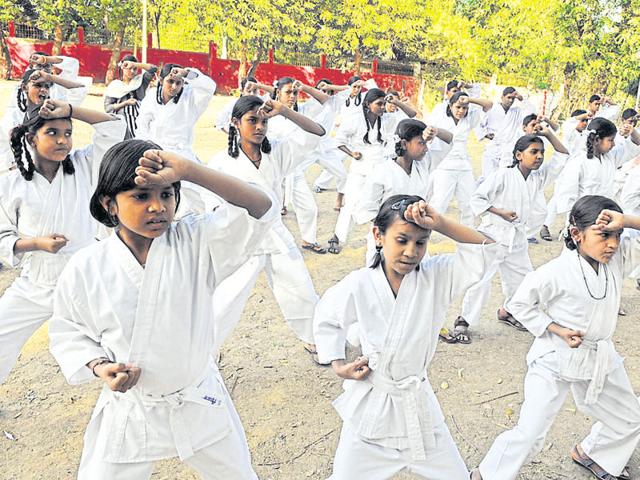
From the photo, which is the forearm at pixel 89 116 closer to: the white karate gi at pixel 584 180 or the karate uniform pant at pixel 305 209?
the karate uniform pant at pixel 305 209

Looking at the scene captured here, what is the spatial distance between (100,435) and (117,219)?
2.53ft

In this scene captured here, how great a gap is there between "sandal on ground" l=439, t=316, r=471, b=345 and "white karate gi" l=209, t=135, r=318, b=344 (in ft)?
3.79

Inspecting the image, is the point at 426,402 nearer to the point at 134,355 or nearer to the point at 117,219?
the point at 134,355

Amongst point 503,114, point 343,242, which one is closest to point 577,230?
point 343,242

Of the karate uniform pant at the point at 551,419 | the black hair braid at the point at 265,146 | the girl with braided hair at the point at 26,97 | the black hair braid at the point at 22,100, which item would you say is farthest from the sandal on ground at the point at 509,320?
the black hair braid at the point at 22,100

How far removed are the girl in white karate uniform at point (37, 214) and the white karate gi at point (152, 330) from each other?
1.16 m

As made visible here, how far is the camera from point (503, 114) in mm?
9148

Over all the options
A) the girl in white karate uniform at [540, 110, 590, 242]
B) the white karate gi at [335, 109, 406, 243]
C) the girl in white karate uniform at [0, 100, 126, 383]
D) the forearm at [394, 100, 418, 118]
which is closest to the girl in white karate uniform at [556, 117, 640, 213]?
the girl in white karate uniform at [540, 110, 590, 242]

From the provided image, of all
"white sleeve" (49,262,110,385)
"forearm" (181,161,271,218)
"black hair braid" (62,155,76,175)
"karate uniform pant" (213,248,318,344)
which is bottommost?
"karate uniform pant" (213,248,318,344)

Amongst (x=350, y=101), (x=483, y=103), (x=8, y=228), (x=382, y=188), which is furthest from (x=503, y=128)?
(x=8, y=228)

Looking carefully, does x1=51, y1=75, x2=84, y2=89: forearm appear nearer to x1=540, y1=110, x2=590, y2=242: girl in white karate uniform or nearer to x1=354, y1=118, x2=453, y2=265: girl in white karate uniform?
x1=354, y1=118, x2=453, y2=265: girl in white karate uniform

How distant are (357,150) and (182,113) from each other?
2.24 meters

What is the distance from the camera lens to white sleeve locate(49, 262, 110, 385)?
6.93 feet

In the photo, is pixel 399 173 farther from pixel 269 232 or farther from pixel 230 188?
pixel 230 188
